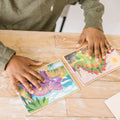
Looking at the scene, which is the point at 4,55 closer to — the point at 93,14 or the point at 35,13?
the point at 35,13

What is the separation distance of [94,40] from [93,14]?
18 centimetres

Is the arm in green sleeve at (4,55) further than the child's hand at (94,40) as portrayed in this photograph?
No

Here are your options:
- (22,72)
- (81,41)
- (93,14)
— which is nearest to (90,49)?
(81,41)

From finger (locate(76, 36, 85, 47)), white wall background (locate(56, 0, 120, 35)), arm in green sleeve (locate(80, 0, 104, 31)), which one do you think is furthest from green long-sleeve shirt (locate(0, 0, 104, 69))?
white wall background (locate(56, 0, 120, 35))

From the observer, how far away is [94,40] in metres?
0.77

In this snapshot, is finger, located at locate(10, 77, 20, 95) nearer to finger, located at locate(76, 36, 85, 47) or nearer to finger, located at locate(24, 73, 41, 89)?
finger, located at locate(24, 73, 41, 89)

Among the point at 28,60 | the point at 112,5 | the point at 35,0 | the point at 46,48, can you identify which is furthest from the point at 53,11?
the point at 112,5

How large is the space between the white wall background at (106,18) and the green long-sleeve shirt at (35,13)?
1.92ft

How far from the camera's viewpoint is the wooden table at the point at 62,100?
56 centimetres

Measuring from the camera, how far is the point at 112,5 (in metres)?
1.46

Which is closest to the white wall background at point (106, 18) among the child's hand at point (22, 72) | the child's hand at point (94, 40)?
the child's hand at point (94, 40)

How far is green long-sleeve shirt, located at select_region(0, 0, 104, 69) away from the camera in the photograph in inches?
29.7

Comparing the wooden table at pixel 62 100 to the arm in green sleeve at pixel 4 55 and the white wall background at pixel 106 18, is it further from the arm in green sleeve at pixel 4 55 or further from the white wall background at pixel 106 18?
the white wall background at pixel 106 18

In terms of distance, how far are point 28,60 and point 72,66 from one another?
21 centimetres
